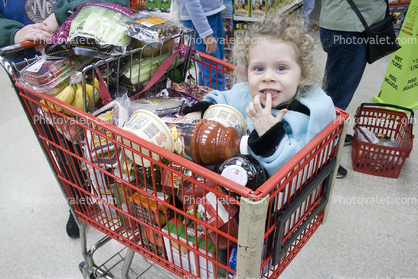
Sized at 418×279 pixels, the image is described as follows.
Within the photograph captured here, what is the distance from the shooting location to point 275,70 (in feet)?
3.32

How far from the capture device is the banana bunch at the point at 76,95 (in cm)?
103

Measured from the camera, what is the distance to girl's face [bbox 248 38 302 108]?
39.3 inches

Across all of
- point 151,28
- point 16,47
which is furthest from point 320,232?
point 16,47

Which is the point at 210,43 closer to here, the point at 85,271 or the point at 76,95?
the point at 76,95

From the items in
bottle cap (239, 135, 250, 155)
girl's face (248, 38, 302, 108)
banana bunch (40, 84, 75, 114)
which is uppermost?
girl's face (248, 38, 302, 108)

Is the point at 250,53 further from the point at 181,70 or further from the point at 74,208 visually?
the point at 74,208

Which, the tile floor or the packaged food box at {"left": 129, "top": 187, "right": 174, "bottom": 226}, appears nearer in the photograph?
the packaged food box at {"left": 129, "top": 187, "right": 174, "bottom": 226}

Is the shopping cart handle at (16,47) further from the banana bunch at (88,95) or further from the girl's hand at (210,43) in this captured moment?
the girl's hand at (210,43)

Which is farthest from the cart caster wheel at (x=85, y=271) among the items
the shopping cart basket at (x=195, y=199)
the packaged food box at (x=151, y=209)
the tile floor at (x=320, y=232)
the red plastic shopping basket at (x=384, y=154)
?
the red plastic shopping basket at (x=384, y=154)

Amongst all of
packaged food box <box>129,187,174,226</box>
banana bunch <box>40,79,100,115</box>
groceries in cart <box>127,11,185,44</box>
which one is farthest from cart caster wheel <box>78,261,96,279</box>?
groceries in cart <box>127,11,185,44</box>

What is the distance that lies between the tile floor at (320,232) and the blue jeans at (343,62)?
0.53m

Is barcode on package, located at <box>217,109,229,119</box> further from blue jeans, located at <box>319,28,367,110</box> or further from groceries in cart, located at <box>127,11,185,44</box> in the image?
blue jeans, located at <box>319,28,367,110</box>

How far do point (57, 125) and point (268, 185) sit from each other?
2.47ft

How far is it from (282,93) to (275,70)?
3.0 inches
